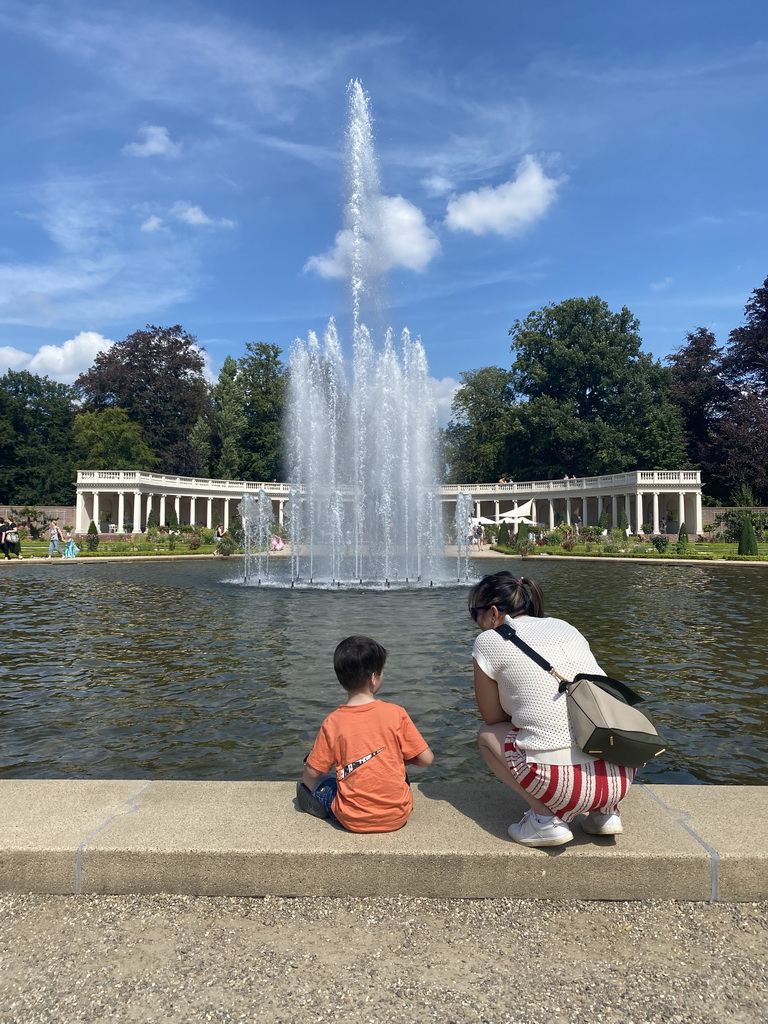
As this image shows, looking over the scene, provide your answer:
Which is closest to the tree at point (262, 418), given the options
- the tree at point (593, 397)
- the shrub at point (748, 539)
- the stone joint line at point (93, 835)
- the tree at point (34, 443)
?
the tree at point (34, 443)

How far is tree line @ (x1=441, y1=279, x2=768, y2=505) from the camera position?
72.7 metres

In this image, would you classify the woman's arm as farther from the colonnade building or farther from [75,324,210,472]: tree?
[75,324,210,472]: tree

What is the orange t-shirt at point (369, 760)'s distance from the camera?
171 inches

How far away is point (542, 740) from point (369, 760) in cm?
102

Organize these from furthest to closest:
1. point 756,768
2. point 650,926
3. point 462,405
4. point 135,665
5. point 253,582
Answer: point 462,405
point 253,582
point 135,665
point 756,768
point 650,926

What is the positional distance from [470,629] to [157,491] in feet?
218

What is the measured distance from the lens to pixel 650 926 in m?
3.79

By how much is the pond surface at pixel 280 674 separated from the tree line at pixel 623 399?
5196cm

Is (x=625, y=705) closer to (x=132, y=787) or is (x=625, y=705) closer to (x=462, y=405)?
(x=132, y=787)

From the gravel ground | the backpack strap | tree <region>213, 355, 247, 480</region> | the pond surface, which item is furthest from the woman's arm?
tree <region>213, 355, 247, 480</region>

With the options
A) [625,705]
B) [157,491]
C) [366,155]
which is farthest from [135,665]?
[157,491]

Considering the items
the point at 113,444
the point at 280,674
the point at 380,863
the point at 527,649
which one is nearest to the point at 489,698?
the point at 527,649

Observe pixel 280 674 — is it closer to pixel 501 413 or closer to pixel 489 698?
pixel 489 698

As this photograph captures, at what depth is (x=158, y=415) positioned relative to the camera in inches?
3602
